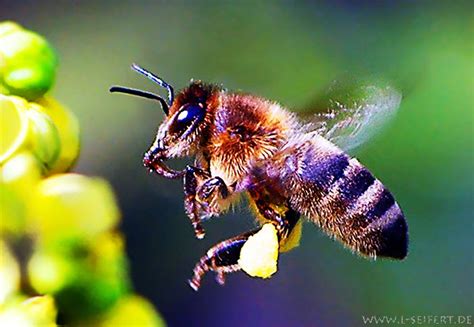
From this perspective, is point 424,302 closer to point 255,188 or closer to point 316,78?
point 316,78

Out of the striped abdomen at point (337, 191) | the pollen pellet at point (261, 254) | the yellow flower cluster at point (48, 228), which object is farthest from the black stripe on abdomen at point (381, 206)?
the yellow flower cluster at point (48, 228)

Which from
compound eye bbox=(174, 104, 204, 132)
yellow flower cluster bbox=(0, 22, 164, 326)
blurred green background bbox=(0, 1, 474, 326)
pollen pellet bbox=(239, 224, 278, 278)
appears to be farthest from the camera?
blurred green background bbox=(0, 1, 474, 326)

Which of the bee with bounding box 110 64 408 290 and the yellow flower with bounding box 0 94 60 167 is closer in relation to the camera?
the yellow flower with bounding box 0 94 60 167

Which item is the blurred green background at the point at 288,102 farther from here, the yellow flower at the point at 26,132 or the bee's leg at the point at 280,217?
the yellow flower at the point at 26,132

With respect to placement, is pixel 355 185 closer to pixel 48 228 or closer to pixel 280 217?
pixel 280 217

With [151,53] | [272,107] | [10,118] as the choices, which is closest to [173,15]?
[151,53]

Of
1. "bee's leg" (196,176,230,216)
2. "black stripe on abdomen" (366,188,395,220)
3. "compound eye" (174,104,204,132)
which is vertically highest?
"black stripe on abdomen" (366,188,395,220)

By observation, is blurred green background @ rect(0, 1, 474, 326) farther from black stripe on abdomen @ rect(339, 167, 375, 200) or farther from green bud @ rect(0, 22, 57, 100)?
green bud @ rect(0, 22, 57, 100)

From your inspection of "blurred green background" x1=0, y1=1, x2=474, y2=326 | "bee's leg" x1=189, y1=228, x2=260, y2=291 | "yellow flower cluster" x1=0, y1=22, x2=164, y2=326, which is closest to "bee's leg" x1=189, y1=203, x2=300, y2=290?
"bee's leg" x1=189, y1=228, x2=260, y2=291
